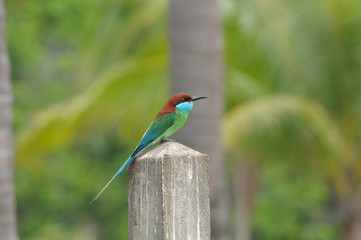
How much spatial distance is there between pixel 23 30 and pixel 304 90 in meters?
7.62

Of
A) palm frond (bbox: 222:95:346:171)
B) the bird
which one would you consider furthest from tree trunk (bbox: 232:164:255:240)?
the bird

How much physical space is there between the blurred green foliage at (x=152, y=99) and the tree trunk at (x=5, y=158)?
12.3 ft

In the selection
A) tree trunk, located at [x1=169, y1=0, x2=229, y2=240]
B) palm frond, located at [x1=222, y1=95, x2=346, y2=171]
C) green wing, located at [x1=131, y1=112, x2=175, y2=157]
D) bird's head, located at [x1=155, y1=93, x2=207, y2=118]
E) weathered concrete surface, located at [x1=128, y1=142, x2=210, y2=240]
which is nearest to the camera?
weathered concrete surface, located at [x1=128, y1=142, x2=210, y2=240]

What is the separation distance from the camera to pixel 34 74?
19016 millimetres

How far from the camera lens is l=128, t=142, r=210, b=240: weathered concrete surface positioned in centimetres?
195

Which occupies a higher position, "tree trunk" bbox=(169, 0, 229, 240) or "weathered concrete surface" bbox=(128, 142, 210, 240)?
"tree trunk" bbox=(169, 0, 229, 240)

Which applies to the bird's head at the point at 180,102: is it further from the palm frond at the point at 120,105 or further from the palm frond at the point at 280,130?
the palm frond at the point at 120,105

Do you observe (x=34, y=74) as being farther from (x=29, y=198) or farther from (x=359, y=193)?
(x=359, y=193)

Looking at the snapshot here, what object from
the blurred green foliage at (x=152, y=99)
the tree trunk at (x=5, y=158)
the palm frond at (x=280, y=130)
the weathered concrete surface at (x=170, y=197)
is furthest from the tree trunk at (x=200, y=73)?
the weathered concrete surface at (x=170, y=197)

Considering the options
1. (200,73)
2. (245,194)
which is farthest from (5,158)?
(245,194)

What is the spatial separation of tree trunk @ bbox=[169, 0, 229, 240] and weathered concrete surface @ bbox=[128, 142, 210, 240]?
422cm

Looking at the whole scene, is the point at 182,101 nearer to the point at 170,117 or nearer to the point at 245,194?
the point at 170,117

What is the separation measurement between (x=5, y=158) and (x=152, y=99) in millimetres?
4569

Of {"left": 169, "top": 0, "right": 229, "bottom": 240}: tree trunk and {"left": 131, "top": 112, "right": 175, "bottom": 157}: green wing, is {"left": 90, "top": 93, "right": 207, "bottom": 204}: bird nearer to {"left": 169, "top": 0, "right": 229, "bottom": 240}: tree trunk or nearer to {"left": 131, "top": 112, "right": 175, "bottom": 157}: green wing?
{"left": 131, "top": 112, "right": 175, "bottom": 157}: green wing
